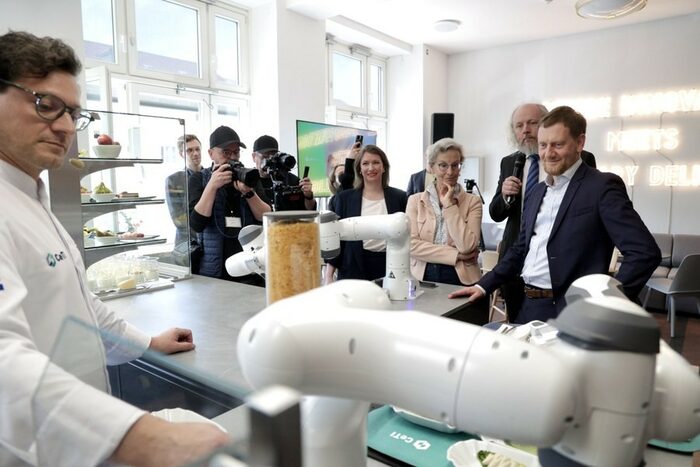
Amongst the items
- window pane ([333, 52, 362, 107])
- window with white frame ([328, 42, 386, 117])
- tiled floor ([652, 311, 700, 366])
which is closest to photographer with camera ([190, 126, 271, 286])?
tiled floor ([652, 311, 700, 366])

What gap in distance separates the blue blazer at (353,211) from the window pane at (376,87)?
4766 millimetres

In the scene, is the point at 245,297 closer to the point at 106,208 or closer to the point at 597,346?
the point at 106,208

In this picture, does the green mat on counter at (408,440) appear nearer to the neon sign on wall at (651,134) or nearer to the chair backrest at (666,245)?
the chair backrest at (666,245)

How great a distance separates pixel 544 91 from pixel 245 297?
626cm

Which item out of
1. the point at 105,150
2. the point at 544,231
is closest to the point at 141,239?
the point at 105,150

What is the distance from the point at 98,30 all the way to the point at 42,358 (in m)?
4.35

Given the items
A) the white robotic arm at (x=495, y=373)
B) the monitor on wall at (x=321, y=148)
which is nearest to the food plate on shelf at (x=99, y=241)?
the white robotic arm at (x=495, y=373)

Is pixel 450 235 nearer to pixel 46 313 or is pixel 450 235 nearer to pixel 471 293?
pixel 471 293

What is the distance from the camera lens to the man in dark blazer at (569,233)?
5.53ft

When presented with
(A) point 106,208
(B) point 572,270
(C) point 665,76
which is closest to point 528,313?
(B) point 572,270

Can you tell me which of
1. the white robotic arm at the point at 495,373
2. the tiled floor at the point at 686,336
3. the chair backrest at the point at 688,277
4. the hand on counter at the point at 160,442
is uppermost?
the white robotic arm at the point at 495,373

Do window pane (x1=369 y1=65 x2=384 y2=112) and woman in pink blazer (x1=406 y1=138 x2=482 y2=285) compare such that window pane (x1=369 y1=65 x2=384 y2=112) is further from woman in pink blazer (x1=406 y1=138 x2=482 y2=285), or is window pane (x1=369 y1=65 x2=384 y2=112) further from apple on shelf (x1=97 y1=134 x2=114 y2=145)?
apple on shelf (x1=97 y1=134 x2=114 y2=145)

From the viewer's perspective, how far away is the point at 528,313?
6.48ft

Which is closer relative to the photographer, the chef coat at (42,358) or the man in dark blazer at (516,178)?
the chef coat at (42,358)
